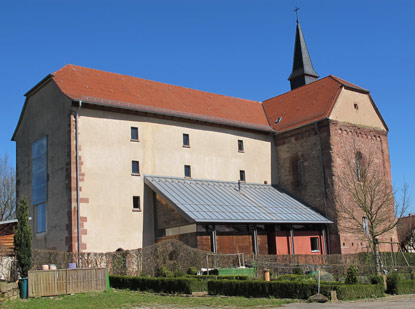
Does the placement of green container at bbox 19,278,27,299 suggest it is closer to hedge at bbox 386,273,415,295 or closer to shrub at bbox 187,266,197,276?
shrub at bbox 187,266,197,276

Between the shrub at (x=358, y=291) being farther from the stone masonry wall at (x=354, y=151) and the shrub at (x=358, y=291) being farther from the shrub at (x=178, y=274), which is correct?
the stone masonry wall at (x=354, y=151)

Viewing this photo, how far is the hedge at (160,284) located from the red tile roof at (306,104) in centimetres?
2024

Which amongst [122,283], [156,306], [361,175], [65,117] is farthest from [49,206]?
[361,175]

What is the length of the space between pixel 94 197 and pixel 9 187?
26548 millimetres

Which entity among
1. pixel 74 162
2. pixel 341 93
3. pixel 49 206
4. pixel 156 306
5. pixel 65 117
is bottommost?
pixel 156 306

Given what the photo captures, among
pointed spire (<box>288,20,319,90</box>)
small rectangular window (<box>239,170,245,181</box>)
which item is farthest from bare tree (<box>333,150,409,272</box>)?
pointed spire (<box>288,20,319,90</box>)

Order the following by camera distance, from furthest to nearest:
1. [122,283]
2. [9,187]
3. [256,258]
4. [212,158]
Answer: [9,187], [212,158], [256,258], [122,283]

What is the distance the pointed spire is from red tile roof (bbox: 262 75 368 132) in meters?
4.90

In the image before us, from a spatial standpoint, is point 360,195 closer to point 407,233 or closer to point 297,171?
point 297,171

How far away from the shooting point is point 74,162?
29578mm

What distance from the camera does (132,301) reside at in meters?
18.6

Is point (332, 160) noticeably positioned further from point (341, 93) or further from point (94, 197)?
point (94, 197)

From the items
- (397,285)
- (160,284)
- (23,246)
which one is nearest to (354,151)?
(397,285)

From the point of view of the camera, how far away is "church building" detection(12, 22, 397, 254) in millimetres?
29922
